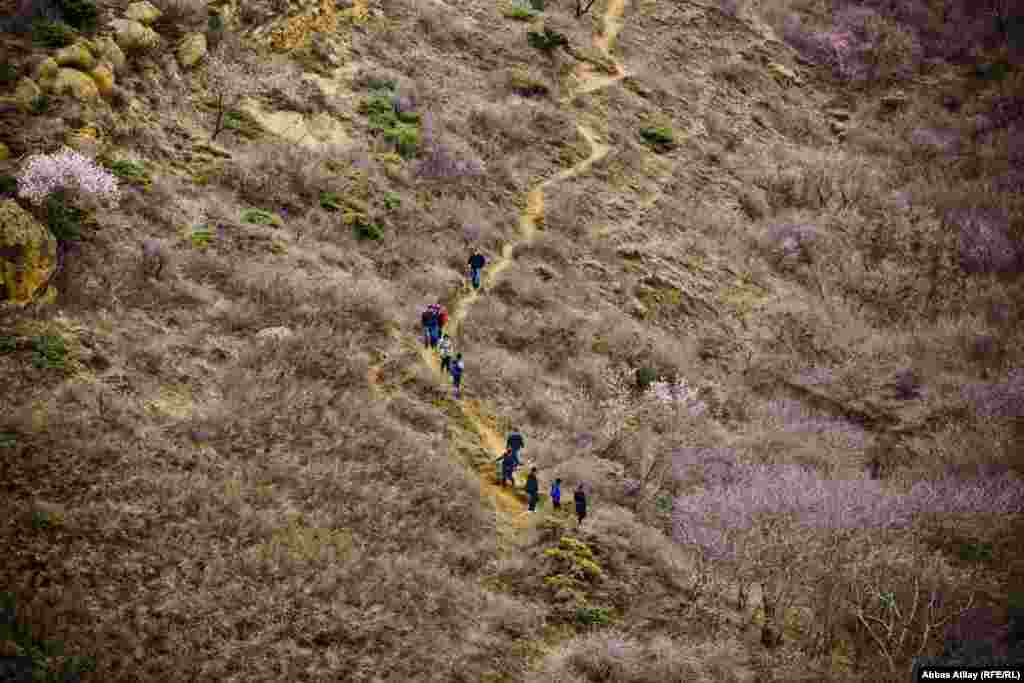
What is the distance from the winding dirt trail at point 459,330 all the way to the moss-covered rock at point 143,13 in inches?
438

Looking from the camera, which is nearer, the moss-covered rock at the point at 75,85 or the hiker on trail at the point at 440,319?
the moss-covered rock at the point at 75,85

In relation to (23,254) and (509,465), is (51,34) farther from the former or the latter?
(509,465)

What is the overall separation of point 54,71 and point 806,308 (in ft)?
71.8

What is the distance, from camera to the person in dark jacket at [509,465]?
526 inches

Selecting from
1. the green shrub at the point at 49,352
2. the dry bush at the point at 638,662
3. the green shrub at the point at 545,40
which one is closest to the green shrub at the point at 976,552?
the dry bush at the point at 638,662

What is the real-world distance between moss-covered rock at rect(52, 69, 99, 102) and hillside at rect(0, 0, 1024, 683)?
0.06 m

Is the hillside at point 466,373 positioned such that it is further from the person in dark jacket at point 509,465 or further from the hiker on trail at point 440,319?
the hiker on trail at point 440,319

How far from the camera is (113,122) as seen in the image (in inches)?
640

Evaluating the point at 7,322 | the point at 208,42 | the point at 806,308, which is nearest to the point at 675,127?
the point at 806,308

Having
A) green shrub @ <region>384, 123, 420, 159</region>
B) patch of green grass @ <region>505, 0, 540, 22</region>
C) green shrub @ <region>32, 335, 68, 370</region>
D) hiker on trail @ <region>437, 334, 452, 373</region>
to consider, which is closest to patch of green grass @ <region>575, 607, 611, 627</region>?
hiker on trail @ <region>437, 334, 452, 373</region>

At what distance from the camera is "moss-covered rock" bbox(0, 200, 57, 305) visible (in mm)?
11445

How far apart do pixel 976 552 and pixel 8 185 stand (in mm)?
18746

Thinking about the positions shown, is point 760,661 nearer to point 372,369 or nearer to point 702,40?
point 372,369

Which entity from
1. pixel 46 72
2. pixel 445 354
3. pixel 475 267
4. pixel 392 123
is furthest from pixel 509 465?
pixel 392 123
